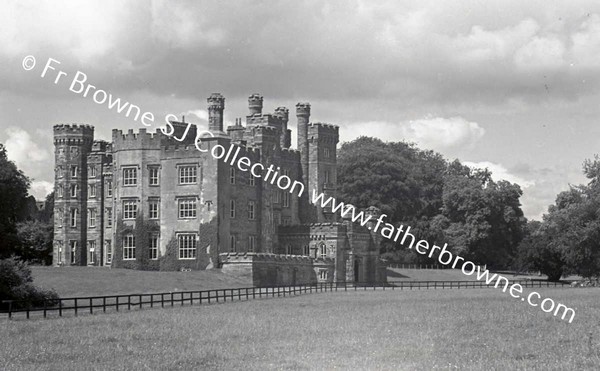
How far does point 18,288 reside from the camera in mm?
42906

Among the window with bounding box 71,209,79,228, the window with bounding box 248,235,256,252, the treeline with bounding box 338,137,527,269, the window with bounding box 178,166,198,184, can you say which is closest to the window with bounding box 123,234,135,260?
the window with bounding box 178,166,198,184

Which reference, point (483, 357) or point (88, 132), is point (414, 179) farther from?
point (483, 357)

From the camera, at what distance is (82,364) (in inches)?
961

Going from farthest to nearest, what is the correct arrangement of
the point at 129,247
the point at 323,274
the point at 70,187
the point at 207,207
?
1. the point at 70,187
2. the point at 323,274
3. the point at 129,247
4. the point at 207,207

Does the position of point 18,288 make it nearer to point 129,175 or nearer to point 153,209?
point 153,209

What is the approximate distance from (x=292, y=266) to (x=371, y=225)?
1249 centimetres

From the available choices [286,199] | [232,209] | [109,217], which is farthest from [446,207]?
[109,217]

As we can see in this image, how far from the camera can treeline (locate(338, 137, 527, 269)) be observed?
349 feet

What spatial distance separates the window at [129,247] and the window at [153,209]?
7.49 ft

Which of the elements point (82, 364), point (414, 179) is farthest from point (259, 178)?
point (82, 364)

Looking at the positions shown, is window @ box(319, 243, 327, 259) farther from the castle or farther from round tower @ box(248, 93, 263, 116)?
round tower @ box(248, 93, 263, 116)

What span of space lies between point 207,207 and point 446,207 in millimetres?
45485

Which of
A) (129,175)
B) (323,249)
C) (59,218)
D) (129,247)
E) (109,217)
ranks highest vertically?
(129,175)

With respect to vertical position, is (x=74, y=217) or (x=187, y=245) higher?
(x=74, y=217)
